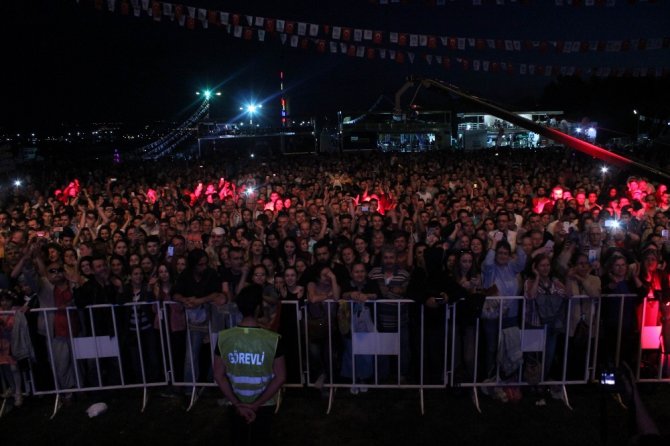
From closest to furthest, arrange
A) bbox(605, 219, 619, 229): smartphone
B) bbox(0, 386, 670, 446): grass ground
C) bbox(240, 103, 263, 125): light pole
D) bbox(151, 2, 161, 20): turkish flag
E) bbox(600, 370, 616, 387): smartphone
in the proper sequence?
1. bbox(600, 370, 616, 387): smartphone
2. bbox(0, 386, 670, 446): grass ground
3. bbox(605, 219, 619, 229): smartphone
4. bbox(151, 2, 161, 20): turkish flag
5. bbox(240, 103, 263, 125): light pole

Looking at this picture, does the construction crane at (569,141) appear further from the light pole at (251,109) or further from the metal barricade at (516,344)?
the light pole at (251,109)

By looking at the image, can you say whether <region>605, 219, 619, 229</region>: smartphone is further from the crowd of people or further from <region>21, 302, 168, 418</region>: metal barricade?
<region>21, 302, 168, 418</region>: metal barricade

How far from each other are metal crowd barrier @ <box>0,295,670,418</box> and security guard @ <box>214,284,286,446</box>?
1.77 m

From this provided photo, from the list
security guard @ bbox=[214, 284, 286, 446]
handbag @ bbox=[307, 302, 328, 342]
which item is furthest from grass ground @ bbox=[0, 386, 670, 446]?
security guard @ bbox=[214, 284, 286, 446]

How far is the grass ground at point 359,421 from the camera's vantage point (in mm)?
4555

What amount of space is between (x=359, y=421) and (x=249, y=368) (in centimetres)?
199

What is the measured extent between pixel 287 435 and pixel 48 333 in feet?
8.88

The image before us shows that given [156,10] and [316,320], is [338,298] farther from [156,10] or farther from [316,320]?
[156,10]

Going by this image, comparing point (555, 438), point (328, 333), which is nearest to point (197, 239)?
point (328, 333)

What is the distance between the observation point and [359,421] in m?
4.86

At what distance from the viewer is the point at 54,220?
28.9ft

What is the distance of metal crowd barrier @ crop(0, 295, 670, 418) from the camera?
5.09 metres

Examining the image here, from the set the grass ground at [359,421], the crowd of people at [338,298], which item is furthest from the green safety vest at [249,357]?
the grass ground at [359,421]

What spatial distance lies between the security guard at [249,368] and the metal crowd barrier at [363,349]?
1768 millimetres
